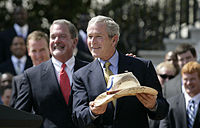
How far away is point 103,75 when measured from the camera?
474cm

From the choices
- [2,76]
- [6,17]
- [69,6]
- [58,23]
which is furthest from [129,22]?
[58,23]

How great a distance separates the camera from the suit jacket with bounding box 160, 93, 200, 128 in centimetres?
645

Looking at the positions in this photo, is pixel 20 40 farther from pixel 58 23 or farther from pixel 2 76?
pixel 58 23

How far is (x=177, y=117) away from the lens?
652 cm

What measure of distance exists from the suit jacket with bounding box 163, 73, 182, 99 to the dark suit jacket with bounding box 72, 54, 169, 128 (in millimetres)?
2779


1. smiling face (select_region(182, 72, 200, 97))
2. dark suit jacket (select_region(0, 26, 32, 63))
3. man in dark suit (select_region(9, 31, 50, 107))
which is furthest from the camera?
dark suit jacket (select_region(0, 26, 32, 63))

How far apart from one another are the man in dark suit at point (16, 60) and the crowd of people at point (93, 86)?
2.21m

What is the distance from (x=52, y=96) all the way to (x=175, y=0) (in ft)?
25.7

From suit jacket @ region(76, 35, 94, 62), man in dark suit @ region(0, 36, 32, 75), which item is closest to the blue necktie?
suit jacket @ region(76, 35, 94, 62)

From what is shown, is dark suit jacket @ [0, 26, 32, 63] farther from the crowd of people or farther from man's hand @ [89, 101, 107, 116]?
man's hand @ [89, 101, 107, 116]

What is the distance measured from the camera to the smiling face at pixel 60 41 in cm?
559

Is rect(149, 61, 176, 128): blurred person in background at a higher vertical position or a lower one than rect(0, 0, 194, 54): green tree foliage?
lower

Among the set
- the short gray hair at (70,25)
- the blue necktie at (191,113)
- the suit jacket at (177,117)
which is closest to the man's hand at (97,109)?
the short gray hair at (70,25)

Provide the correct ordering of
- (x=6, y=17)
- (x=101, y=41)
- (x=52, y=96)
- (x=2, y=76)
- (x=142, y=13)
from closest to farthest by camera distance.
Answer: (x=101, y=41) → (x=52, y=96) → (x=2, y=76) → (x=142, y=13) → (x=6, y=17)
